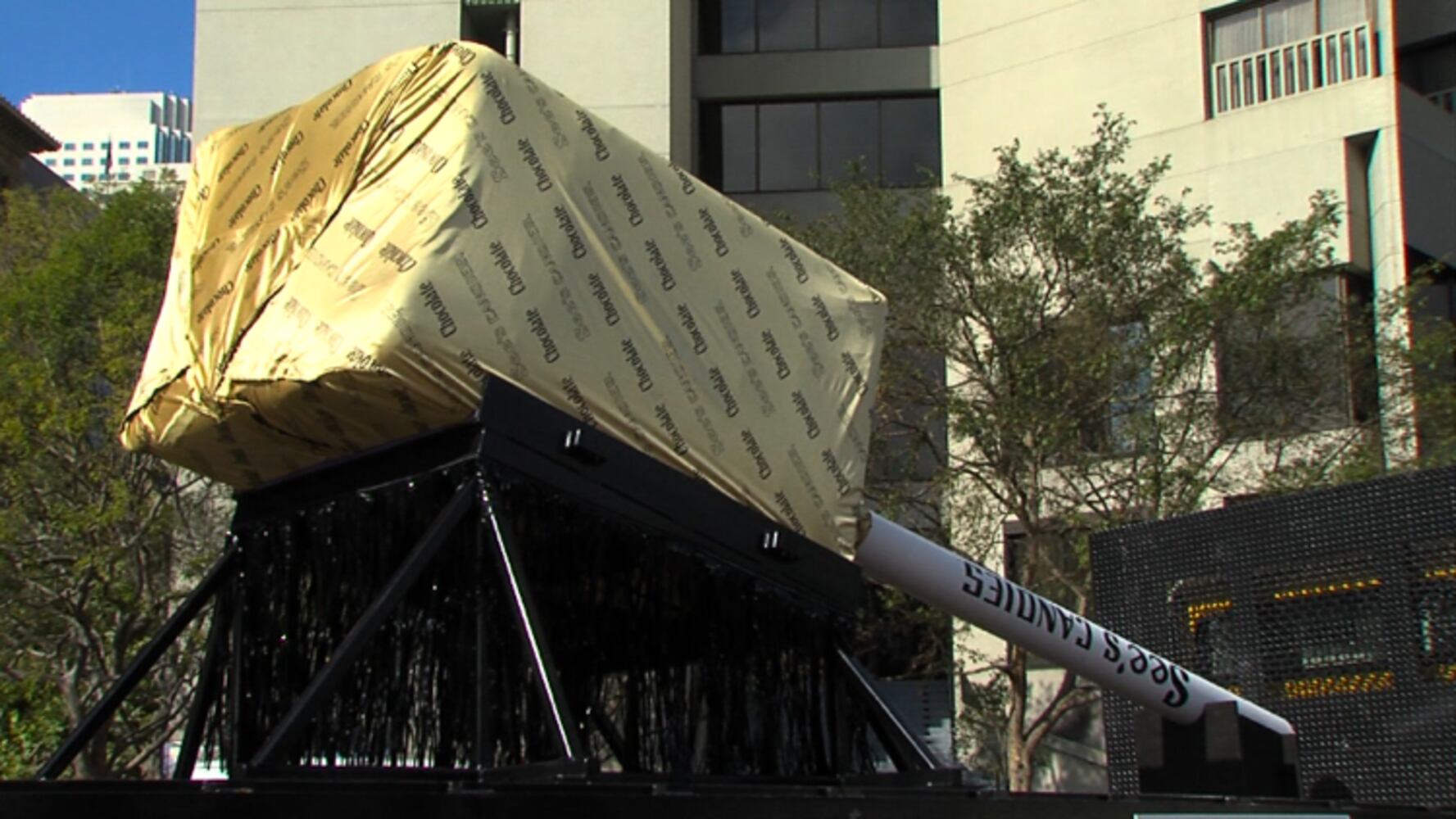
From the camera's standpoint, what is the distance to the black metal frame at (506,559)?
4.79m

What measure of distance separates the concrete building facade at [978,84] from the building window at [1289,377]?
1.78m

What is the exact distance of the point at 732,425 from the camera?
5.96m

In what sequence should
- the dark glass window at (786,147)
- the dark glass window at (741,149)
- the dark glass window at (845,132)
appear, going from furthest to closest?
the dark glass window at (741,149) → the dark glass window at (786,147) → the dark glass window at (845,132)

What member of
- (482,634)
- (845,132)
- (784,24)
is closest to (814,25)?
(784,24)

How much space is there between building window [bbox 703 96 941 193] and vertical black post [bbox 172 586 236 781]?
24836 millimetres

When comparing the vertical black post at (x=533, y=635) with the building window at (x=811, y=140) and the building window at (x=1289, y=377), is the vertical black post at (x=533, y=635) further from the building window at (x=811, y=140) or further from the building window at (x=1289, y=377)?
the building window at (x=811, y=140)

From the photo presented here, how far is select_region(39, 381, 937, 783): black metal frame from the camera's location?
4793 mm

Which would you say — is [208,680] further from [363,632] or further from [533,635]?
[533,635]

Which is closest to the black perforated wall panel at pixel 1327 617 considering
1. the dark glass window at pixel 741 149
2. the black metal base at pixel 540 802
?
the black metal base at pixel 540 802

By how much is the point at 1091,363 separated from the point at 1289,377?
248 cm

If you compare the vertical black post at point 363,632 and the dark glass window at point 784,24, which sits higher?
the dark glass window at point 784,24

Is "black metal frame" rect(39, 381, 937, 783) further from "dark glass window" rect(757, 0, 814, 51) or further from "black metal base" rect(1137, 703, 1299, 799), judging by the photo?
"dark glass window" rect(757, 0, 814, 51)

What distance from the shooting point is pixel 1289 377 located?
18.5 metres

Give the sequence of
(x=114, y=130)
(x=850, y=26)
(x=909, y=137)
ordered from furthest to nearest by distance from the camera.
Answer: (x=114, y=130), (x=850, y=26), (x=909, y=137)
